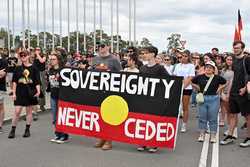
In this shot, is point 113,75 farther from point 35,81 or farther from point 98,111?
point 35,81

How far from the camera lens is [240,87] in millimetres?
8953

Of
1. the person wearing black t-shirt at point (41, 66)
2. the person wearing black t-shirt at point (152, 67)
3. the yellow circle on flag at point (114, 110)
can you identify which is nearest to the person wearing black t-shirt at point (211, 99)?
the person wearing black t-shirt at point (152, 67)

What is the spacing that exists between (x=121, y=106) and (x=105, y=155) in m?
0.98

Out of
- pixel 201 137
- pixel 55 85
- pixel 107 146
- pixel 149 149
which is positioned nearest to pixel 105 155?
pixel 107 146

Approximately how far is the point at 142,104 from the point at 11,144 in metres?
2.60

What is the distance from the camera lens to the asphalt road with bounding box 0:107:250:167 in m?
7.16

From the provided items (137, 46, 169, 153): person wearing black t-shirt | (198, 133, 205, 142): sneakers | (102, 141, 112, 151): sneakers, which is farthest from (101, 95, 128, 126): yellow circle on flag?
(198, 133, 205, 142): sneakers

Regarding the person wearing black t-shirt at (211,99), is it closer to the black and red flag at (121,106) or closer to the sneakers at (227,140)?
the sneakers at (227,140)

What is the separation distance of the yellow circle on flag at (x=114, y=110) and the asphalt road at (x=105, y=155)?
545 millimetres

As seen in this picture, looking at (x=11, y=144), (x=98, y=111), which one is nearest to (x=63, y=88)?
(x=98, y=111)

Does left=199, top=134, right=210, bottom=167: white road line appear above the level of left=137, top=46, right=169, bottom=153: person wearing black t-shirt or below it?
below

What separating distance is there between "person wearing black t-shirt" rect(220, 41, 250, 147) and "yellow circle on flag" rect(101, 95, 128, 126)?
85.7 inches

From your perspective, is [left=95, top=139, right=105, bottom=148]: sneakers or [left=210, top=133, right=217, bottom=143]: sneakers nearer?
[left=95, top=139, right=105, bottom=148]: sneakers

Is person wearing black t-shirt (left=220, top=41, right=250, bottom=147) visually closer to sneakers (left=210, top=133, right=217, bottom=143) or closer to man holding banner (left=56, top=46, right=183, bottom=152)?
sneakers (left=210, top=133, right=217, bottom=143)
